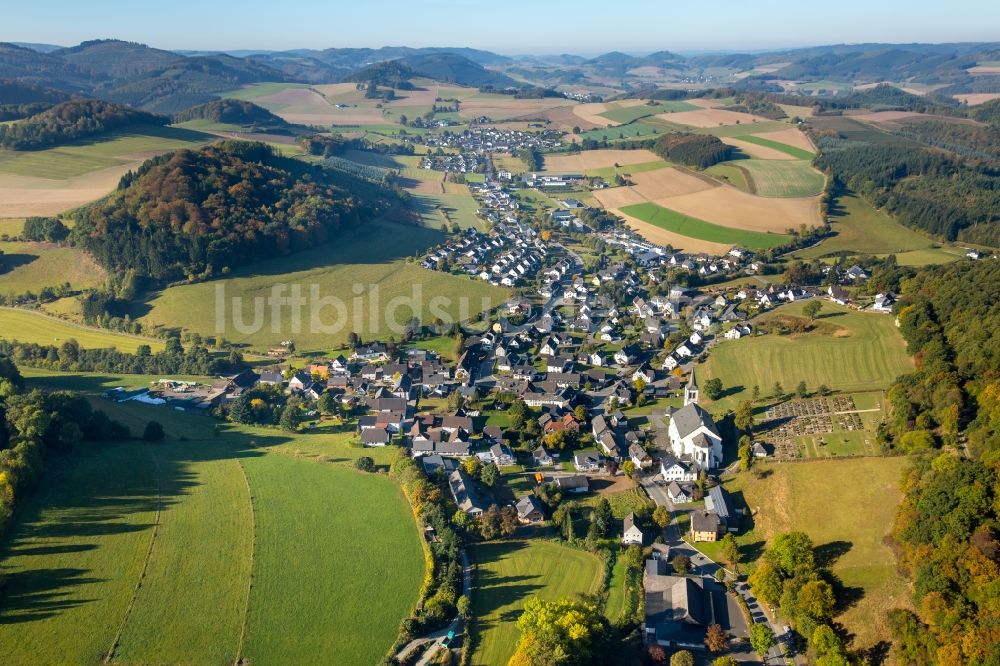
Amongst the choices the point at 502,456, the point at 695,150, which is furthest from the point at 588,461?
the point at 695,150

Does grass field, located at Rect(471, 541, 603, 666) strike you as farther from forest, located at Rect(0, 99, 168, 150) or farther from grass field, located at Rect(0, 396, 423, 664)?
forest, located at Rect(0, 99, 168, 150)

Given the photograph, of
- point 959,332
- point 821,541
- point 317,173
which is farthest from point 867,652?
point 317,173

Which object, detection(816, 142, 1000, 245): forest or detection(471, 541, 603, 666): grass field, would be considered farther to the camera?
detection(816, 142, 1000, 245): forest

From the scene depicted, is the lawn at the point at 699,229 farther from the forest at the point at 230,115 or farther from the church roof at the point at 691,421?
the forest at the point at 230,115

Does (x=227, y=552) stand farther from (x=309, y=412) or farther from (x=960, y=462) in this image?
(x=960, y=462)

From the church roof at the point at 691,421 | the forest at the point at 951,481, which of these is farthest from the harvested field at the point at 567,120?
the church roof at the point at 691,421

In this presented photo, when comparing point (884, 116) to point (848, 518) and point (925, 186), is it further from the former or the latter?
point (848, 518)

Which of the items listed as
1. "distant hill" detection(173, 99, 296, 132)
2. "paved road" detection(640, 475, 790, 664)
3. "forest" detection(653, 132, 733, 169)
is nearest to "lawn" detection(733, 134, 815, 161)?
"forest" detection(653, 132, 733, 169)
